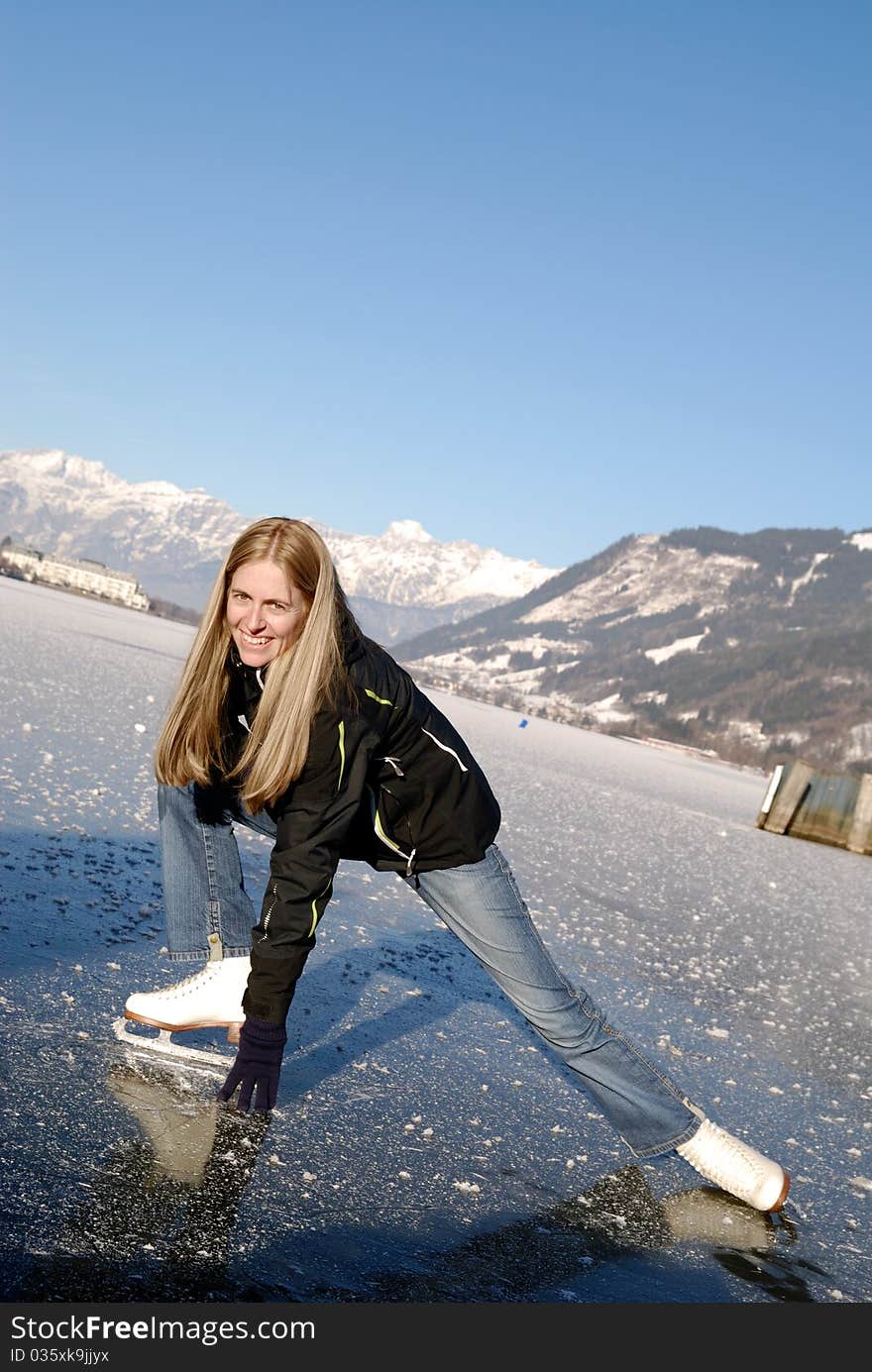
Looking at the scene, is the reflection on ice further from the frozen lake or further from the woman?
the woman

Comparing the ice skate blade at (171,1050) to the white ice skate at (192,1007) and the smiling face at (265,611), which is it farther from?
the smiling face at (265,611)

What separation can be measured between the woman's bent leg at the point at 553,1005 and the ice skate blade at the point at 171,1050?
966mm

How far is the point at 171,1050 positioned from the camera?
4.04m

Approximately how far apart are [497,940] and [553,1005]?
293 millimetres

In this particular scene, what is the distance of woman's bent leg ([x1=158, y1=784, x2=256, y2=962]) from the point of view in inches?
159

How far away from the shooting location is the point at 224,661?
3529mm

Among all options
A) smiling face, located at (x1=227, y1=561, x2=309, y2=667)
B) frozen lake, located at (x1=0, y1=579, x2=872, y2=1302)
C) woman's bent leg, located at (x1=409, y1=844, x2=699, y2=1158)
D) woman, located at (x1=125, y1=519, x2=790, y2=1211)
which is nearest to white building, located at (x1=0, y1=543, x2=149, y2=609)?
frozen lake, located at (x1=0, y1=579, x2=872, y2=1302)

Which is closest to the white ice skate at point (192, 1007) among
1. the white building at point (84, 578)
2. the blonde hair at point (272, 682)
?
the blonde hair at point (272, 682)

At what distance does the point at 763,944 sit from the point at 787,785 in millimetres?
14604

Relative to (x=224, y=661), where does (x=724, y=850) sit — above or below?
below

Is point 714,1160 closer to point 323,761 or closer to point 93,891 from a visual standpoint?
point 323,761

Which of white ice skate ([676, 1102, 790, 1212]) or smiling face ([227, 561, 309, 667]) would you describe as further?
white ice skate ([676, 1102, 790, 1212])

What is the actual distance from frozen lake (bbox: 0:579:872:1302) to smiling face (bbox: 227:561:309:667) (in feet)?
4.75

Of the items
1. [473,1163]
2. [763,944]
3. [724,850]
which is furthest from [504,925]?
[724,850]
